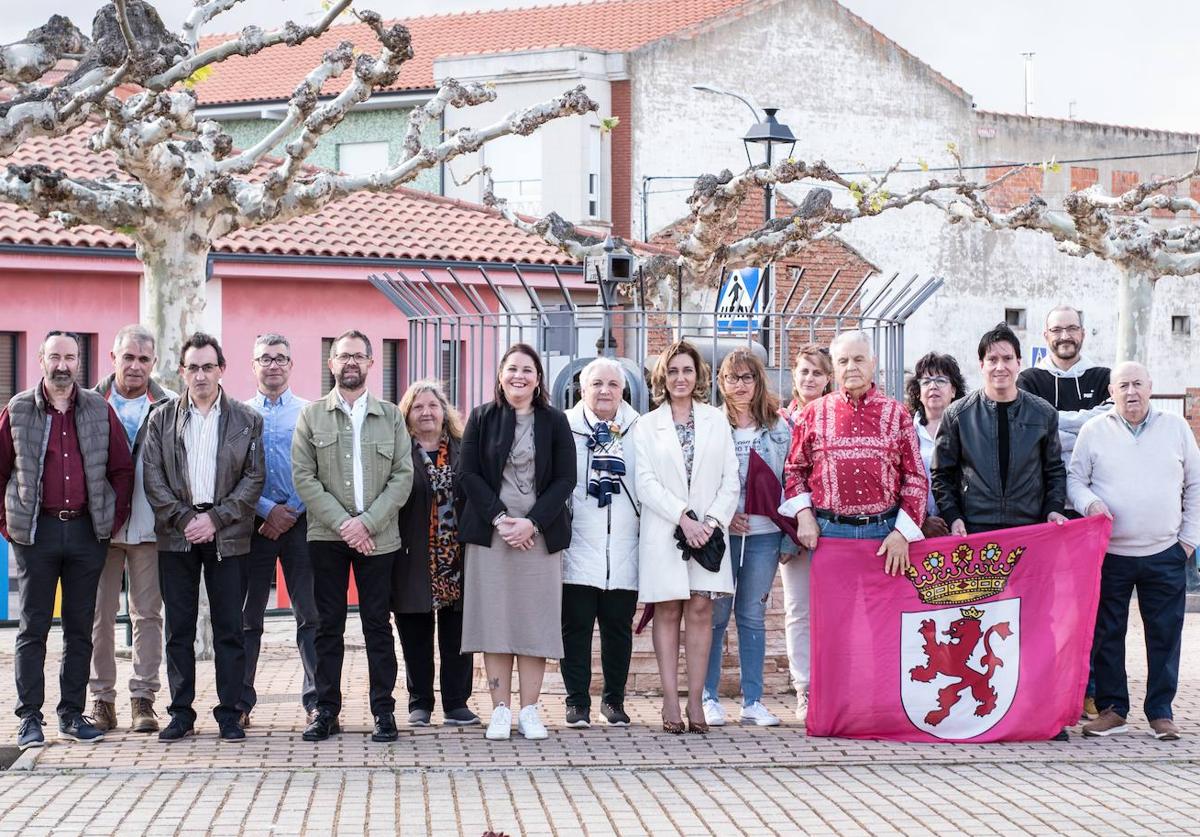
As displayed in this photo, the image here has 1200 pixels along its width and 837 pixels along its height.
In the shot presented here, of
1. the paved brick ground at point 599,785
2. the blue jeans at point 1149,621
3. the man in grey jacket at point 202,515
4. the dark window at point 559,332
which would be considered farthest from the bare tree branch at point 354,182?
the blue jeans at point 1149,621

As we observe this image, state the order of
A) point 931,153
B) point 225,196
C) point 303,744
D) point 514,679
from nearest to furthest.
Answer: point 303,744 → point 514,679 → point 225,196 → point 931,153

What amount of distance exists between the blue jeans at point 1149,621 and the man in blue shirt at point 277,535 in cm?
406

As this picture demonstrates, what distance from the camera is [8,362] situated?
23.3 meters

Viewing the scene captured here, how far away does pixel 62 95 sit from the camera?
9.42 meters

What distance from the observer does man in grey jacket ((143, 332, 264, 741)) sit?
9117 mm

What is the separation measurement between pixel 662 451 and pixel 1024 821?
9.41 feet

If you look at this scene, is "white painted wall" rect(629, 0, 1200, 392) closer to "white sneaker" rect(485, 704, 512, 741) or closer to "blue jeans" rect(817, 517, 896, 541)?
"blue jeans" rect(817, 517, 896, 541)

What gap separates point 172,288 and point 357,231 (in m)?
13.4

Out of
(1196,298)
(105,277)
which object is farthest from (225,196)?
(1196,298)

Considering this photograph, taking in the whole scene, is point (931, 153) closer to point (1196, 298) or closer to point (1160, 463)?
point (1196, 298)

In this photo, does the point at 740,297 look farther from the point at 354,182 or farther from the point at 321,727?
the point at 321,727

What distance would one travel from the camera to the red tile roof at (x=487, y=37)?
121ft

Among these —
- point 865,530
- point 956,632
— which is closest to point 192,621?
point 865,530

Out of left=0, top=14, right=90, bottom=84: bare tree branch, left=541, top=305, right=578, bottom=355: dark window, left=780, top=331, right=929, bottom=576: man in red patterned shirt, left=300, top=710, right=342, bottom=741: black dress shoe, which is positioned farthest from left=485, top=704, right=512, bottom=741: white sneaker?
left=0, top=14, right=90, bottom=84: bare tree branch
